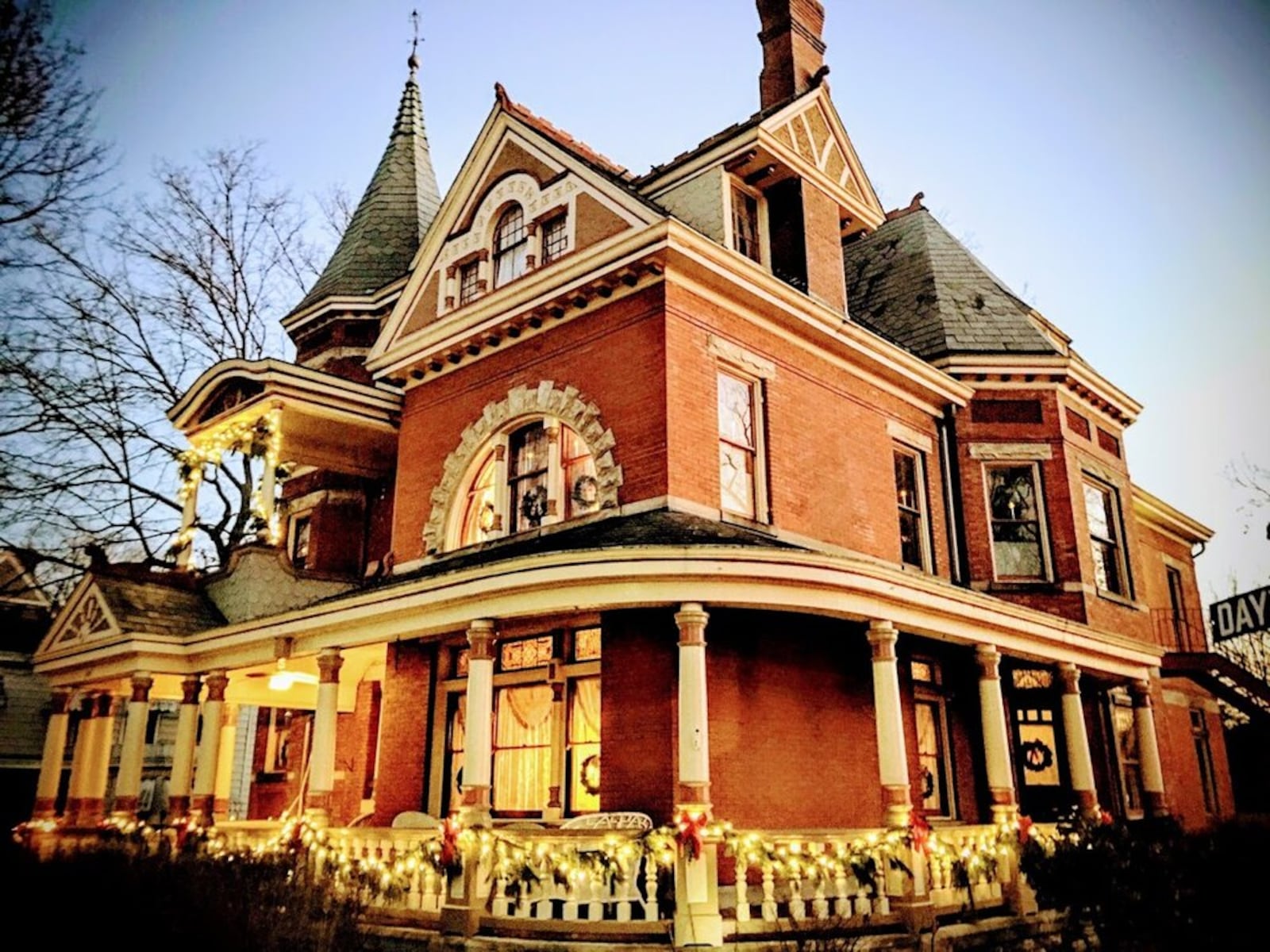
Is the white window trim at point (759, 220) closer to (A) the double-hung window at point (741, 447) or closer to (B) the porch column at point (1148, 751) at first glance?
(A) the double-hung window at point (741, 447)

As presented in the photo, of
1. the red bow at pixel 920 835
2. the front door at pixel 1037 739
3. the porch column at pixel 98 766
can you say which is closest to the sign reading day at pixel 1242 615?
the red bow at pixel 920 835

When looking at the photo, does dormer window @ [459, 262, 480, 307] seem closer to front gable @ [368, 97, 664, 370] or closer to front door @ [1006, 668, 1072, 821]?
front gable @ [368, 97, 664, 370]

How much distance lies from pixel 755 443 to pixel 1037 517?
Answer: 694 centimetres

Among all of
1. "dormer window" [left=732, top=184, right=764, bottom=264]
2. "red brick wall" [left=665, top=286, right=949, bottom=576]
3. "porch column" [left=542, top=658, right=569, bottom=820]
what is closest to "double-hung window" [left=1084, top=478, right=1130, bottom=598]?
"red brick wall" [left=665, top=286, right=949, bottom=576]

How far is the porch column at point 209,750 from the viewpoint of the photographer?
1500 cm

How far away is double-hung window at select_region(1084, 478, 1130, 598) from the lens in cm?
1864

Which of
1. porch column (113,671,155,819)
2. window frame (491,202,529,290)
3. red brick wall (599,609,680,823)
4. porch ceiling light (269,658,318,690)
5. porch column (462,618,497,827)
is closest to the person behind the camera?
porch column (462,618,497,827)

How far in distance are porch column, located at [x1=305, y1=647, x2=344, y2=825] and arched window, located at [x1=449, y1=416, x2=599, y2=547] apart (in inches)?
110

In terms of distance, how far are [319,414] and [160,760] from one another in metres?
22.9

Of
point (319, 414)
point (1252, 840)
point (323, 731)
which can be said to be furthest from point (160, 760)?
point (1252, 840)

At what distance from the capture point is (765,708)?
1198 cm

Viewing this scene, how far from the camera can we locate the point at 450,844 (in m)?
A: 9.98

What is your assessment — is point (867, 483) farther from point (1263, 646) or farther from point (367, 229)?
point (1263, 646)

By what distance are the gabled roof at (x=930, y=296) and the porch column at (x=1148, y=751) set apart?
6063mm
